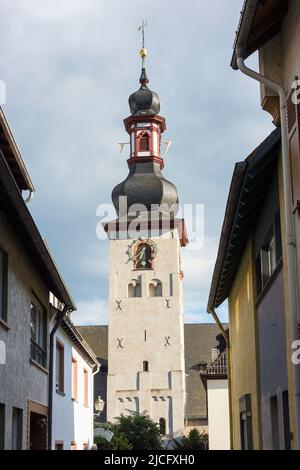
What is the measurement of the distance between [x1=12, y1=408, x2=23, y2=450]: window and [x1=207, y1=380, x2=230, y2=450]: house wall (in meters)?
25.6

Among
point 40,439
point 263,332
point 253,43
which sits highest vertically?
point 253,43

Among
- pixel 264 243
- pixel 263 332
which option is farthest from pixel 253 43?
pixel 263 332

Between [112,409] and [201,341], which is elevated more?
[201,341]

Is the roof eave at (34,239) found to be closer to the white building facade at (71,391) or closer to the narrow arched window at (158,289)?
the white building facade at (71,391)

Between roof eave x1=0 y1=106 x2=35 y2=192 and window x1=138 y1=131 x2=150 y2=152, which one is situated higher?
window x1=138 y1=131 x2=150 y2=152

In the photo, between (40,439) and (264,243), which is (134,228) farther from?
(264,243)

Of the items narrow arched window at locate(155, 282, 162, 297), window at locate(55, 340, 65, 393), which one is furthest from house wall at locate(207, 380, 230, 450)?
narrow arched window at locate(155, 282, 162, 297)

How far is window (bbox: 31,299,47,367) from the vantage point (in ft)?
46.9

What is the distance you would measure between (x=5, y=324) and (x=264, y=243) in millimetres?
3678

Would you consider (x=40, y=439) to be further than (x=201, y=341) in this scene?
No

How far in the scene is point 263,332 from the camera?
11758 millimetres

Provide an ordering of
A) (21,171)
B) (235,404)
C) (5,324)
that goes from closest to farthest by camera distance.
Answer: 1. (5,324)
2. (21,171)
3. (235,404)

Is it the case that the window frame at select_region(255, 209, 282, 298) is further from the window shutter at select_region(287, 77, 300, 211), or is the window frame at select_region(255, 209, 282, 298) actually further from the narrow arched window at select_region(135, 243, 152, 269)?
the narrow arched window at select_region(135, 243, 152, 269)

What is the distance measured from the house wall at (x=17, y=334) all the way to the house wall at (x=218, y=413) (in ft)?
80.9
